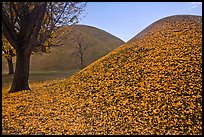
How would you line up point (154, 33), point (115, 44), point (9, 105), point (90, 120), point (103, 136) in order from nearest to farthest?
point (103, 136) < point (90, 120) < point (9, 105) < point (154, 33) < point (115, 44)

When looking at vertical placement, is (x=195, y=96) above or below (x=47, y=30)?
below

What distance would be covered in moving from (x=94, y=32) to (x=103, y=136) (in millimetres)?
78543

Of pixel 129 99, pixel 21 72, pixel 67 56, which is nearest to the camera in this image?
pixel 129 99

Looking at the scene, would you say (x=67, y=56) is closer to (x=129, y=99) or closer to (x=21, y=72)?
(x=21, y=72)

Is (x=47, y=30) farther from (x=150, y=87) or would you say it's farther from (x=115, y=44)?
(x=115, y=44)

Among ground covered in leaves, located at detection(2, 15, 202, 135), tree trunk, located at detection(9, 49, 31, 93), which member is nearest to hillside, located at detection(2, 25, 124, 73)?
tree trunk, located at detection(9, 49, 31, 93)

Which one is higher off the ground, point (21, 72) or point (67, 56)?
point (67, 56)

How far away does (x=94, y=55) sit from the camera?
63.9 m

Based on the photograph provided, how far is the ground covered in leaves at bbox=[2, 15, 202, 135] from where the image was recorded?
942 cm

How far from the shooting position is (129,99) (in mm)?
11586

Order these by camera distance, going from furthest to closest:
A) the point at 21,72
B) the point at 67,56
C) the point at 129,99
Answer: the point at 67,56 < the point at 21,72 < the point at 129,99

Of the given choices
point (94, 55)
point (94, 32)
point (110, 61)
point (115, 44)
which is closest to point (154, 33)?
point (110, 61)

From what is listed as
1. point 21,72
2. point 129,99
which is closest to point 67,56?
point 21,72

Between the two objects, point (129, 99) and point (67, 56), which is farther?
point (67, 56)
